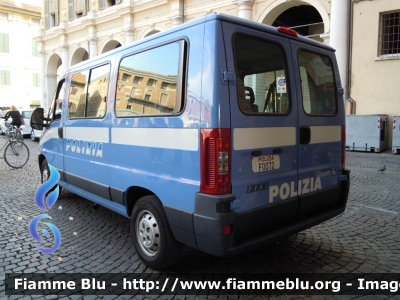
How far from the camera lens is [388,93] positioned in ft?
40.7

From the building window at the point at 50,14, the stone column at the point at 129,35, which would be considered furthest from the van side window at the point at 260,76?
the building window at the point at 50,14

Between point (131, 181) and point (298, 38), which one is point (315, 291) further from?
point (298, 38)

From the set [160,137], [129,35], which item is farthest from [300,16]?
[160,137]

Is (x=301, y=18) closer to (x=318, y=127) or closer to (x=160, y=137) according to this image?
(x=318, y=127)

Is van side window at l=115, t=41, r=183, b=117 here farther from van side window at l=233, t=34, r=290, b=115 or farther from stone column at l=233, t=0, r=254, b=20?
stone column at l=233, t=0, r=254, b=20

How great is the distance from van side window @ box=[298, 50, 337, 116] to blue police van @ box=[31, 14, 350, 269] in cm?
1

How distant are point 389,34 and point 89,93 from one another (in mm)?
12131

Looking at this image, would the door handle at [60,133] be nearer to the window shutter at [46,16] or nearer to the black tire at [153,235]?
the black tire at [153,235]

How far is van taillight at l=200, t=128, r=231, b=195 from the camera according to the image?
8.74 feet

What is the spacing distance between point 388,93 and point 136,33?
48.6ft

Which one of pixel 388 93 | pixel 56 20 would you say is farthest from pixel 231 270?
pixel 56 20

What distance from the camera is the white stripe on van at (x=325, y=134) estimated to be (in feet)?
11.5

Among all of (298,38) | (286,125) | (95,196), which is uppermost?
(298,38)

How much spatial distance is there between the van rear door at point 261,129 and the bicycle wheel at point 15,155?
8272 mm
